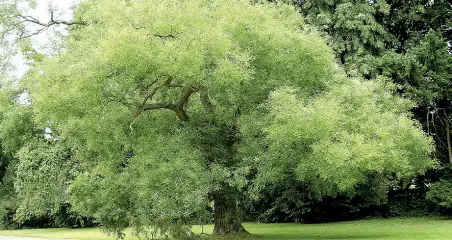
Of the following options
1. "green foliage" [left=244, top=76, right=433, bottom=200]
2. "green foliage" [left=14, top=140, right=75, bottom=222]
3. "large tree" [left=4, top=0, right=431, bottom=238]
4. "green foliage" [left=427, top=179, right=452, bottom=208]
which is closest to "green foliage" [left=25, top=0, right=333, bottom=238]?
"large tree" [left=4, top=0, right=431, bottom=238]

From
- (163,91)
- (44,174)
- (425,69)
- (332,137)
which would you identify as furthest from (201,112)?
(425,69)

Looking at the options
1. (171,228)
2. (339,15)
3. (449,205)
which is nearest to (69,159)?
(171,228)

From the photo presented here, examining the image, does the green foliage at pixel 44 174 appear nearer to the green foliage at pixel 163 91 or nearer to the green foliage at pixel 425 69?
the green foliage at pixel 163 91

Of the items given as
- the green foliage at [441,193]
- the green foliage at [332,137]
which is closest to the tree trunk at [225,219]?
the green foliage at [332,137]

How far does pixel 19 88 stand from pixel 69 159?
6.89 metres

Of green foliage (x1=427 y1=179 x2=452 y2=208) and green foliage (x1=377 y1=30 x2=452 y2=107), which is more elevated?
green foliage (x1=377 y1=30 x2=452 y2=107)

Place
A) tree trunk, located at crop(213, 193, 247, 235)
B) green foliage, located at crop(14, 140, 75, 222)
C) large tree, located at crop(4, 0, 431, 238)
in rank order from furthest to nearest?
1. green foliage, located at crop(14, 140, 75, 222)
2. tree trunk, located at crop(213, 193, 247, 235)
3. large tree, located at crop(4, 0, 431, 238)

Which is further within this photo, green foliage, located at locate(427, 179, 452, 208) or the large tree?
green foliage, located at locate(427, 179, 452, 208)

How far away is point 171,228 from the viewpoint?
1764cm

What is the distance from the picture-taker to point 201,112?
19.6 metres

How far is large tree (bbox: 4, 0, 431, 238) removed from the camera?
1512cm

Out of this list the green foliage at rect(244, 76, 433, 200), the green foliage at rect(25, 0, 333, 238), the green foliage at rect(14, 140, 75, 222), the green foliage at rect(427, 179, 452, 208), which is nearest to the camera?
the green foliage at rect(25, 0, 333, 238)

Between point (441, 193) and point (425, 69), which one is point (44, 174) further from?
point (441, 193)

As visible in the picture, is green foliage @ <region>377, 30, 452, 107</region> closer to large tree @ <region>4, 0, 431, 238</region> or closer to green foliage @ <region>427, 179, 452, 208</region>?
green foliage @ <region>427, 179, 452, 208</region>
